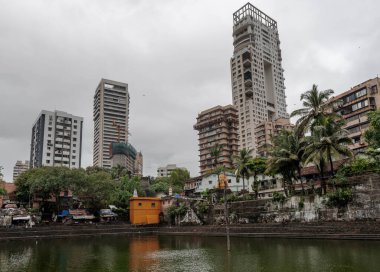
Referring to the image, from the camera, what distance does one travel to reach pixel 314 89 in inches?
1626

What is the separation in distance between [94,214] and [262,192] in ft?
103

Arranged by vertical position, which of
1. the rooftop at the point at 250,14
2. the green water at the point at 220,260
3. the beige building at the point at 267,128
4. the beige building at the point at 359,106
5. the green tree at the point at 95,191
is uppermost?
the rooftop at the point at 250,14

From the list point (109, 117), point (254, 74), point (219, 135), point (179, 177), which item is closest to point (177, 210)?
point (179, 177)

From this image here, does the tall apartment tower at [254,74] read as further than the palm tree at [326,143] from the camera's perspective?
Yes

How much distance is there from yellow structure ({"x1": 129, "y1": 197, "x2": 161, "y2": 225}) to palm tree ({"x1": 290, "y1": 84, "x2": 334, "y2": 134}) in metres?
31.2

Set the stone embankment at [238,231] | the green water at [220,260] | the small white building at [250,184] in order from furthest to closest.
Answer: the small white building at [250,184]
the stone embankment at [238,231]
the green water at [220,260]

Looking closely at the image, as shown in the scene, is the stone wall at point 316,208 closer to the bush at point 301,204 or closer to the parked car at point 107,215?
the bush at point 301,204

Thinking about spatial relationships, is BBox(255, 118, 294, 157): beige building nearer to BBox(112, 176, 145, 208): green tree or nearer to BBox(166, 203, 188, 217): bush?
BBox(112, 176, 145, 208): green tree

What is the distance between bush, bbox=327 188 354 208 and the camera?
119 feet

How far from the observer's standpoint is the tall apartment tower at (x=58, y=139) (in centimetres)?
12191

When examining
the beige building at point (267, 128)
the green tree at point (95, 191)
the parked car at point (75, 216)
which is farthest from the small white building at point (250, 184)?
the beige building at point (267, 128)

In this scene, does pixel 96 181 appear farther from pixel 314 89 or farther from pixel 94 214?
pixel 314 89

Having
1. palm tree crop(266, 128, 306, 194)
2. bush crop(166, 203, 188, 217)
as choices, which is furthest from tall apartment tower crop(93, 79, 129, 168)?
palm tree crop(266, 128, 306, 194)

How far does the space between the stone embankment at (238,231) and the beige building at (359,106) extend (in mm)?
26908
